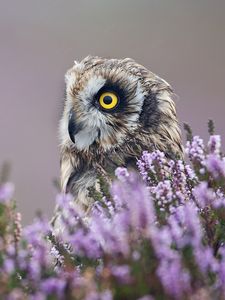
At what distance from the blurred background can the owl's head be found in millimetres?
3848

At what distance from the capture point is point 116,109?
2.97 m

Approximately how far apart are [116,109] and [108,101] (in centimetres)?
4

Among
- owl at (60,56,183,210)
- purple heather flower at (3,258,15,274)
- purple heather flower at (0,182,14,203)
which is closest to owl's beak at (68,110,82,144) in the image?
owl at (60,56,183,210)

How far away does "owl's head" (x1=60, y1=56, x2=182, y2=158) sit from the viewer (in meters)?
2.91

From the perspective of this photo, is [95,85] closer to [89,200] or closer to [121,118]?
[121,118]

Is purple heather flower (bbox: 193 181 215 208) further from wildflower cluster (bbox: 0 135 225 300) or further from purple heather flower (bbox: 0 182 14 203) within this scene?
purple heather flower (bbox: 0 182 14 203)


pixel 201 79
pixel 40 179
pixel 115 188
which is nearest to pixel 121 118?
pixel 115 188

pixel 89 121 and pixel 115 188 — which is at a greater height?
pixel 89 121

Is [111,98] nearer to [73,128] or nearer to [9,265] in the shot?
[73,128]

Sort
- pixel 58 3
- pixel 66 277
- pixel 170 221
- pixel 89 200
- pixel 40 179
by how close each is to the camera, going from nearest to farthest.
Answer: pixel 66 277 → pixel 170 221 → pixel 89 200 → pixel 40 179 → pixel 58 3

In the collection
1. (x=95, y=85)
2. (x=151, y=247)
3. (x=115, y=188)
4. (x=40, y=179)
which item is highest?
(x=40, y=179)

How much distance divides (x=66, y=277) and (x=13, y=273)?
0.27ft

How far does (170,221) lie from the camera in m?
1.50

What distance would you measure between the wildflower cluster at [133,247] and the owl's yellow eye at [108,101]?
1.24m
